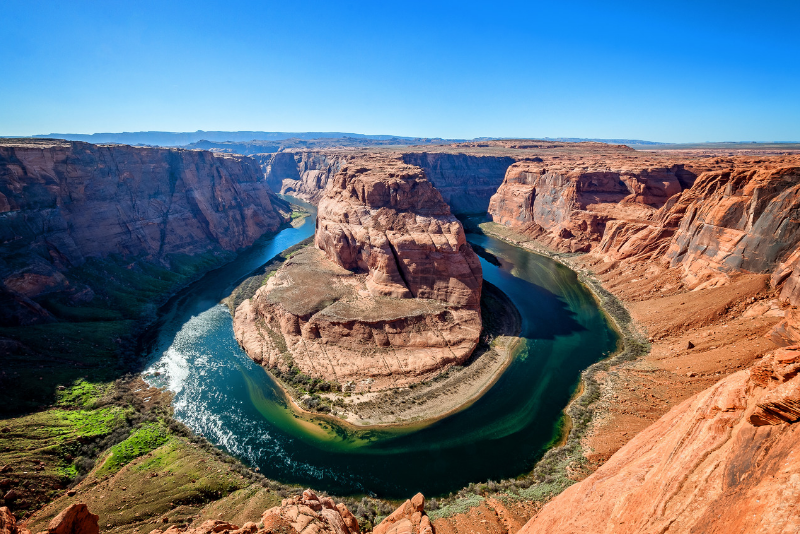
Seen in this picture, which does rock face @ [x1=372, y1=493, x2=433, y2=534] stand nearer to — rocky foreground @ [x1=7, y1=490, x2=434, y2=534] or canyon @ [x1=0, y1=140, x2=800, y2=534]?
rocky foreground @ [x1=7, y1=490, x2=434, y2=534]

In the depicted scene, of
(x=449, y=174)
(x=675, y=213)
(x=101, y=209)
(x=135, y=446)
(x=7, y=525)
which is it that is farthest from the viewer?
(x=449, y=174)

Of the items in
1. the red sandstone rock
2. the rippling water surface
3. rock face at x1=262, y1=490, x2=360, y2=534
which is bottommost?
the rippling water surface

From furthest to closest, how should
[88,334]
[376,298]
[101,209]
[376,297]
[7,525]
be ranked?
[101,209] < [376,297] < [376,298] < [88,334] < [7,525]

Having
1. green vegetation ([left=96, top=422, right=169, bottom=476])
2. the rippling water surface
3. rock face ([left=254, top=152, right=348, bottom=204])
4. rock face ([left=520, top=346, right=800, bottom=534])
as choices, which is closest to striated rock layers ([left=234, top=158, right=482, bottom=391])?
the rippling water surface

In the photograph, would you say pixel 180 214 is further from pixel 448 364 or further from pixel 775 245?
pixel 775 245

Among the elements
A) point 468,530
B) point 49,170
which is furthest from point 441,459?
point 49,170

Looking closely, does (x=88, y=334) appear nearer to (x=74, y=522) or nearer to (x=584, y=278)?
(x=74, y=522)

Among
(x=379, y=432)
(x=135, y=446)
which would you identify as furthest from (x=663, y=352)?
(x=135, y=446)
